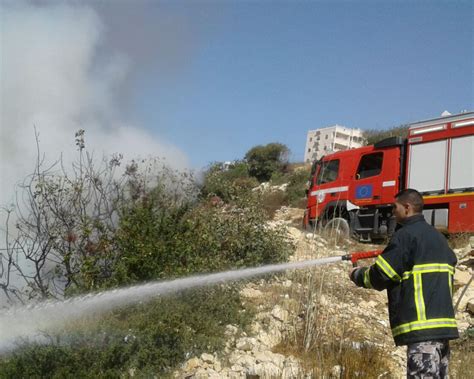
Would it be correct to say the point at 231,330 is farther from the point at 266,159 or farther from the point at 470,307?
the point at 266,159

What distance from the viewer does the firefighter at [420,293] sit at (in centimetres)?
317

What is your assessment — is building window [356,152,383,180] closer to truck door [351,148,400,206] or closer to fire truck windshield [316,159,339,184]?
truck door [351,148,400,206]

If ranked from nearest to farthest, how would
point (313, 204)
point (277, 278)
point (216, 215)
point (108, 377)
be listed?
1. point (108, 377)
2. point (277, 278)
3. point (216, 215)
4. point (313, 204)

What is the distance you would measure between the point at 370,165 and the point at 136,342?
8.77 m

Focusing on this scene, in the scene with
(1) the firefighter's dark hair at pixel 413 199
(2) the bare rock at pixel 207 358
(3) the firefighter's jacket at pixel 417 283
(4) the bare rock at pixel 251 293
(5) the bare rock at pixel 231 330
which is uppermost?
(1) the firefighter's dark hair at pixel 413 199

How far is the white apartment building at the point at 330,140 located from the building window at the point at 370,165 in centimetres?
2092

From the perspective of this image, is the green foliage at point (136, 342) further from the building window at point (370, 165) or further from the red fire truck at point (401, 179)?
the building window at point (370, 165)

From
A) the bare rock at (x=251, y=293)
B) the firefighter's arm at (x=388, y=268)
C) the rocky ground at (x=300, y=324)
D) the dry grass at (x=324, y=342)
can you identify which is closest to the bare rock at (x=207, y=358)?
the rocky ground at (x=300, y=324)

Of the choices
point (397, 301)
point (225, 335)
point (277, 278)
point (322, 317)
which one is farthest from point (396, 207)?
point (277, 278)

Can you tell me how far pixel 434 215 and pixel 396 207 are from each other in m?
8.04

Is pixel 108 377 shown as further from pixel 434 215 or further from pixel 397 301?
pixel 434 215

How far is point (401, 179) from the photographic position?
11.7 metres

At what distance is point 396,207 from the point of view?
11.6ft

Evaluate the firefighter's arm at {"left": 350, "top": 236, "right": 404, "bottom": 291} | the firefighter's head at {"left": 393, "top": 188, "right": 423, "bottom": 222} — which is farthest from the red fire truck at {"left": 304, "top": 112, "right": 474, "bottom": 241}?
the firefighter's arm at {"left": 350, "top": 236, "right": 404, "bottom": 291}
